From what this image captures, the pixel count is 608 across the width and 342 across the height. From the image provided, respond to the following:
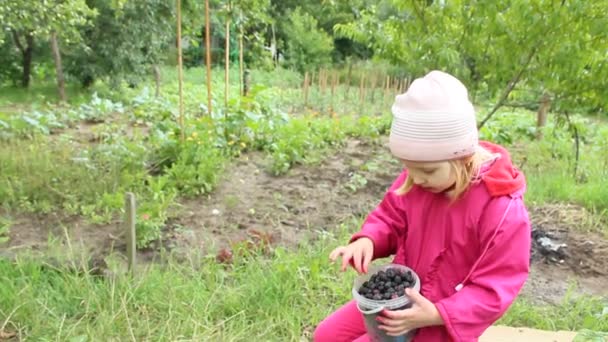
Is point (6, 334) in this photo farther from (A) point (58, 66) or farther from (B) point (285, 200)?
(A) point (58, 66)

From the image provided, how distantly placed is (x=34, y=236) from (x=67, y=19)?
3.18 m

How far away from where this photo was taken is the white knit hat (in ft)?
5.21

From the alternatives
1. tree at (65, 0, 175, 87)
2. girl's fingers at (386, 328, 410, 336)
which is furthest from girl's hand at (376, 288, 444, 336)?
tree at (65, 0, 175, 87)

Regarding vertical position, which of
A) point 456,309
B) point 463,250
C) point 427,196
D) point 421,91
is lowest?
point 456,309

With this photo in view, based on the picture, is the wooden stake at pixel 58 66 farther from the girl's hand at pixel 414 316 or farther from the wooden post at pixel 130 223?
the girl's hand at pixel 414 316

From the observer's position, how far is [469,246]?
1.71 m

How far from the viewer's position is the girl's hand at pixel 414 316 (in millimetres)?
1606

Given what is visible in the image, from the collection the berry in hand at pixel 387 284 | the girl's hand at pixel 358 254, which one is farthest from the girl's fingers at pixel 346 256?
the berry in hand at pixel 387 284

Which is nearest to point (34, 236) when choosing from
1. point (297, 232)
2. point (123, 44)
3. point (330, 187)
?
point (297, 232)

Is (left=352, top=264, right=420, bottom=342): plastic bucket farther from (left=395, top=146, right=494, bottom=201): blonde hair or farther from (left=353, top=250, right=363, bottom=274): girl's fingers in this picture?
(left=395, top=146, right=494, bottom=201): blonde hair

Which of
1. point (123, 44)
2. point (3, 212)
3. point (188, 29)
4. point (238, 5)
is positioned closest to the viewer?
point (3, 212)

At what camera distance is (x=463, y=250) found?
1.72m

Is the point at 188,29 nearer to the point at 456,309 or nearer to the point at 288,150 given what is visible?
the point at 288,150

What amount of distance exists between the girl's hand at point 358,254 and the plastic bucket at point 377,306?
6 cm
